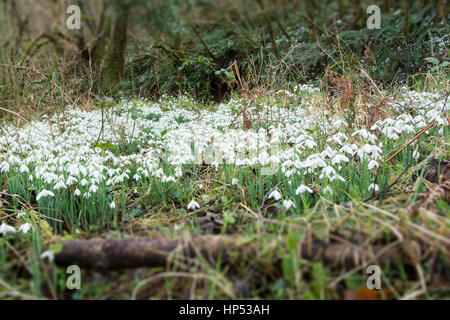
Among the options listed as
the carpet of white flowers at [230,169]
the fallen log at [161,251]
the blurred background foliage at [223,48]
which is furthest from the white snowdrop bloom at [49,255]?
the blurred background foliage at [223,48]

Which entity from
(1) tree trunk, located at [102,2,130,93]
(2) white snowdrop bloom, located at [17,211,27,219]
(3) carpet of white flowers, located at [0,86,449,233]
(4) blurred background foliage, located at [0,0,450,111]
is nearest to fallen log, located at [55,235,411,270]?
(3) carpet of white flowers, located at [0,86,449,233]

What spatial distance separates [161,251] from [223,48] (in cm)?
754

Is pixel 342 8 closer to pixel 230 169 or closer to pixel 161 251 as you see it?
pixel 230 169

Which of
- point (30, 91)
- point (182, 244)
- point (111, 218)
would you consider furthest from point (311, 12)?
point (182, 244)

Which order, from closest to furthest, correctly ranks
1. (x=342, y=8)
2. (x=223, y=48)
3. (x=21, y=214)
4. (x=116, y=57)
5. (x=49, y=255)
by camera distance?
(x=49, y=255) → (x=21, y=214) → (x=223, y=48) → (x=116, y=57) → (x=342, y=8)

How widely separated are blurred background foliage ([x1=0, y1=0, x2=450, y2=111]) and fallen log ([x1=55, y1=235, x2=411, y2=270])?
4.38 metres

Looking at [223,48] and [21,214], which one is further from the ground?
[223,48]

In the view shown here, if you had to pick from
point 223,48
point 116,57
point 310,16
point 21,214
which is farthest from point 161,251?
point 310,16

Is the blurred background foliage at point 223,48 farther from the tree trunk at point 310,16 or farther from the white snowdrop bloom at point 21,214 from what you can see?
the white snowdrop bloom at point 21,214

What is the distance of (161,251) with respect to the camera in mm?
1135

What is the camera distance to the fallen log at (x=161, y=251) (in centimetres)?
108

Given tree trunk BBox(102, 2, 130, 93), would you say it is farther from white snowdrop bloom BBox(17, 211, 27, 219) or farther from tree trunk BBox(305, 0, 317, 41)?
white snowdrop bloom BBox(17, 211, 27, 219)

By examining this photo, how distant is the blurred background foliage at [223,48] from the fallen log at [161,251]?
438 cm
